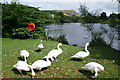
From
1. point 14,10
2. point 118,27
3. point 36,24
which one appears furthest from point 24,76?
point 14,10

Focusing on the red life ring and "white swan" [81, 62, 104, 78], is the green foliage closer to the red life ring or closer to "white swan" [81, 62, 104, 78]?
the red life ring

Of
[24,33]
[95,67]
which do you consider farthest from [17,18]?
[95,67]

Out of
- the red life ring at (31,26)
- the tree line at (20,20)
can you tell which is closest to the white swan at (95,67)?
the tree line at (20,20)

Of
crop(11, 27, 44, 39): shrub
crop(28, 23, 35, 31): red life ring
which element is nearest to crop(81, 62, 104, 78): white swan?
crop(28, 23, 35, 31): red life ring

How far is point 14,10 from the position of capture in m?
17.3

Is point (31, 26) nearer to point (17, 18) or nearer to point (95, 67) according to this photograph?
point (17, 18)

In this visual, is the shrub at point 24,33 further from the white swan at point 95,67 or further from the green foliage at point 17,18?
the white swan at point 95,67

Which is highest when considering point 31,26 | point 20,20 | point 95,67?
point 20,20

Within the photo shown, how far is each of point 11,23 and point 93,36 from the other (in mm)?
11070

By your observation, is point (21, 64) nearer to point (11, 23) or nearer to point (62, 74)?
point (62, 74)

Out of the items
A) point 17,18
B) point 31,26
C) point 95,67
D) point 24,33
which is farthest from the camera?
point 17,18

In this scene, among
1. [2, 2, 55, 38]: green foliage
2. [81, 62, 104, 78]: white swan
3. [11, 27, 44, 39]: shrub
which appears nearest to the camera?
[81, 62, 104, 78]: white swan

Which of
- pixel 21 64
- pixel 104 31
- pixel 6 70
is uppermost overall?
pixel 104 31

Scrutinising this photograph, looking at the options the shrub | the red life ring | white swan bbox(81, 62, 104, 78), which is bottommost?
white swan bbox(81, 62, 104, 78)
